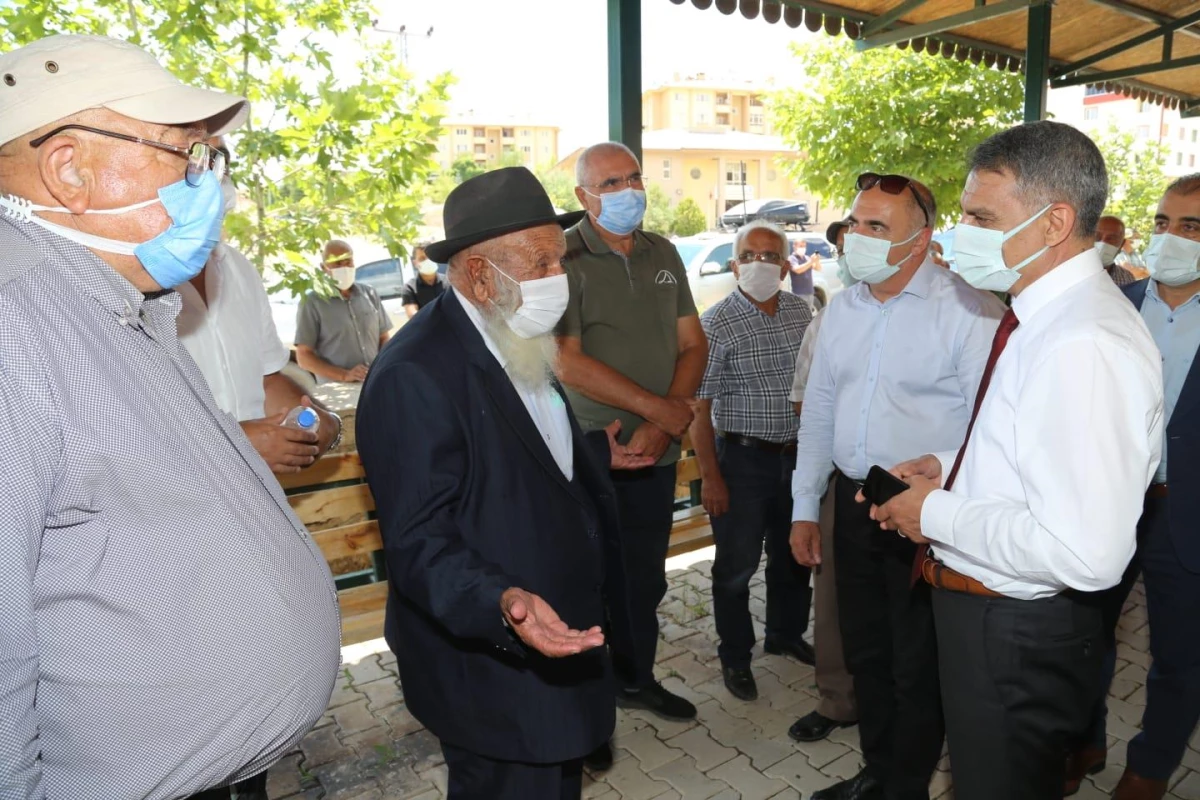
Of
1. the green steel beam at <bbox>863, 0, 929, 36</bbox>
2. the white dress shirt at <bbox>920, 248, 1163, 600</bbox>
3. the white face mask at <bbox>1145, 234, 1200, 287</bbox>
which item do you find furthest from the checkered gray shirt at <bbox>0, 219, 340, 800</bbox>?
the green steel beam at <bbox>863, 0, 929, 36</bbox>

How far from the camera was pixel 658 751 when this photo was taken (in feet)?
11.8

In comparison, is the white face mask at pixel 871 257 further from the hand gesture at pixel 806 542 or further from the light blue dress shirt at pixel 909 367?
the hand gesture at pixel 806 542

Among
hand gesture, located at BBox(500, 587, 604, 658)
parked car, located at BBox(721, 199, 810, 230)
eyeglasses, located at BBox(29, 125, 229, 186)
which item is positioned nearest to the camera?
eyeglasses, located at BBox(29, 125, 229, 186)

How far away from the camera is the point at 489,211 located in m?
2.22

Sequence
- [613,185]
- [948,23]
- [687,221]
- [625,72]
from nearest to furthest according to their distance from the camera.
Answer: [613,185]
[625,72]
[948,23]
[687,221]

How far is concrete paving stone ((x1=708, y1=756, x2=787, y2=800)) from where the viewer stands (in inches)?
130

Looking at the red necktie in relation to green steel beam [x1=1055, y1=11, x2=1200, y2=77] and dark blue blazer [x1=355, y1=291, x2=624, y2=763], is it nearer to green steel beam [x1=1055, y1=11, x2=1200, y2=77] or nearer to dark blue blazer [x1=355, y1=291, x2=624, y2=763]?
dark blue blazer [x1=355, y1=291, x2=624, y2=763]

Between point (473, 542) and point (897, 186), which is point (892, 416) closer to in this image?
point (897, 186)

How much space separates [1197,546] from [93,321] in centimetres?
344

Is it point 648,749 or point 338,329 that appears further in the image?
point 338,329

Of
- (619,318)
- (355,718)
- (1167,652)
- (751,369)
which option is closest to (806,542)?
(751,369)

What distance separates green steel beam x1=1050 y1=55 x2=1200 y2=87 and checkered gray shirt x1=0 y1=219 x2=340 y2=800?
8.41m

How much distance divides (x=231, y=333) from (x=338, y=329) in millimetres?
4118

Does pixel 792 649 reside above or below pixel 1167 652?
below
